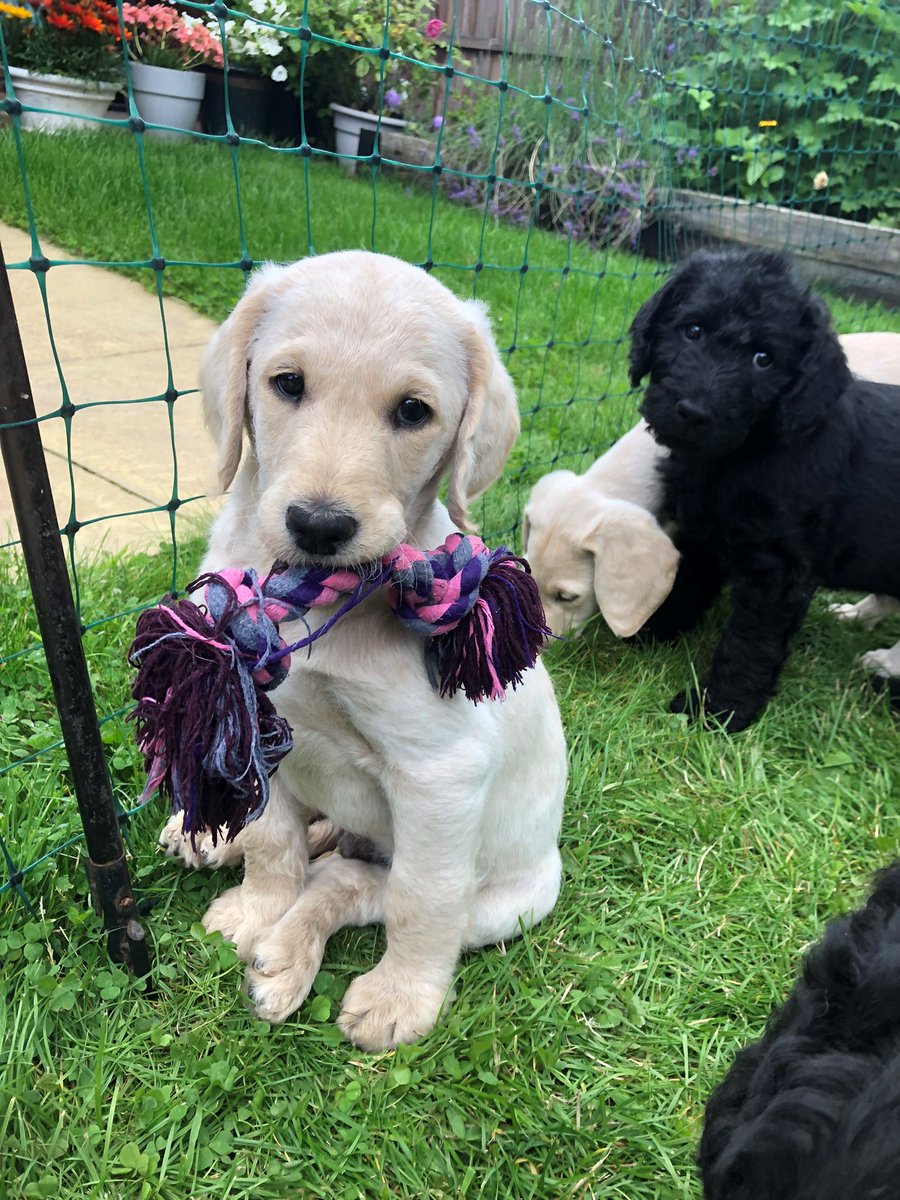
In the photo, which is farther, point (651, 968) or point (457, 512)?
point (651, 968)

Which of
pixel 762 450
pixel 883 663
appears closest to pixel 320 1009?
pixel 762 450

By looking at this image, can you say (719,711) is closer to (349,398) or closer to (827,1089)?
(349,398)

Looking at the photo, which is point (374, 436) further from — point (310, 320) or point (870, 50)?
point (870, 50)

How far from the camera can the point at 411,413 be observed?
1761mm

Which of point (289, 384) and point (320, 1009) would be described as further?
point (320, 1009)

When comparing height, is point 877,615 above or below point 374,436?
below

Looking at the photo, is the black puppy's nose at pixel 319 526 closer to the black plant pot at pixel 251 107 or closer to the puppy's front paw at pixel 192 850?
the puppy's front paw at pixel 192 850

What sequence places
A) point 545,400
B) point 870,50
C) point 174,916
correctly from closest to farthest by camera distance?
point 174,916 → point 545,400 → point 870,50

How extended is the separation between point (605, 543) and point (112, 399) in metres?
2.54

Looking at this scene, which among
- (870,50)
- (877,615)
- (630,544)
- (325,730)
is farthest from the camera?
(870,50)

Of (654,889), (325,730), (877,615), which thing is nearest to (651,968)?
(654,889)

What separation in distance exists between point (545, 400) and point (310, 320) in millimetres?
3932

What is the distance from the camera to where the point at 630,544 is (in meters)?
3.40

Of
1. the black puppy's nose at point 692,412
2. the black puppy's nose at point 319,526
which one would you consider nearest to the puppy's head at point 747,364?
the black puppy's nose at point 692,412
